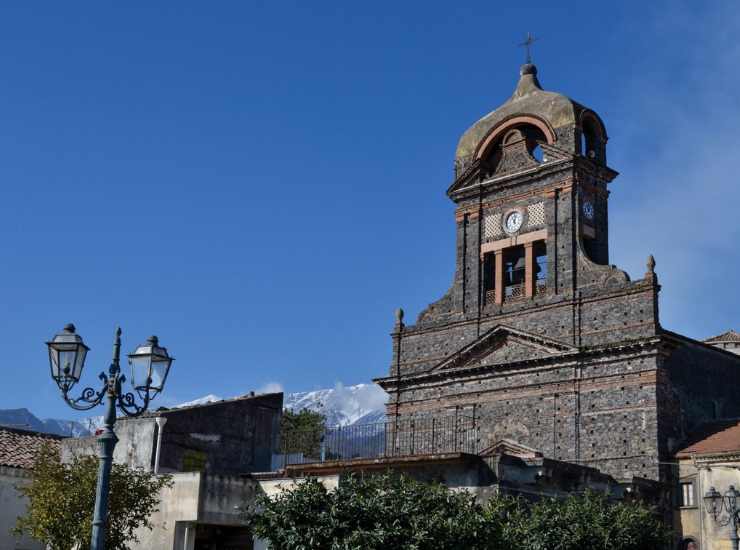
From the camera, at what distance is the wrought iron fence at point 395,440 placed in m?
36.5

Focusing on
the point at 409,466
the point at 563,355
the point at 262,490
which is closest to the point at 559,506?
the point at 409,466

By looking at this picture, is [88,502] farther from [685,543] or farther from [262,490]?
[685,543]

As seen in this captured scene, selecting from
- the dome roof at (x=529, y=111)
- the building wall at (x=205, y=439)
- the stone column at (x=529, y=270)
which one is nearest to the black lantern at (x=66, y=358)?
the building wall at (x=205, y=439)

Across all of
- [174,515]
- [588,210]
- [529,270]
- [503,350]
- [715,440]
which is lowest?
[174,515]

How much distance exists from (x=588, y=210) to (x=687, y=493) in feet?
37.9

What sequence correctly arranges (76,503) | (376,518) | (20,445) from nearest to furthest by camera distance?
(376,518) → (76,503) → (20,445)

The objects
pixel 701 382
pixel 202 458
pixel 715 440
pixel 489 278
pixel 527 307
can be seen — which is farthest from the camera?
pixel 489 278

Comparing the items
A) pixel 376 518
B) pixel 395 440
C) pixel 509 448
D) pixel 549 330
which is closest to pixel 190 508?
pixel 376 518

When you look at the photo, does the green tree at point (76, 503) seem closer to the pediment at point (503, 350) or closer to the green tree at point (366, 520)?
the green tree at point (366, 520)

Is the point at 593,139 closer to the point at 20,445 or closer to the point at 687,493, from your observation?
the point at 687,493

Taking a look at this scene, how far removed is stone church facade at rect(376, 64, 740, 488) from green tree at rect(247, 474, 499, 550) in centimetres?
1673

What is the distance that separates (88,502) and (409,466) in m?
8.95

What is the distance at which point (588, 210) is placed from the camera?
136 feet

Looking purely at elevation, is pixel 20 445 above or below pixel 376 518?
above
